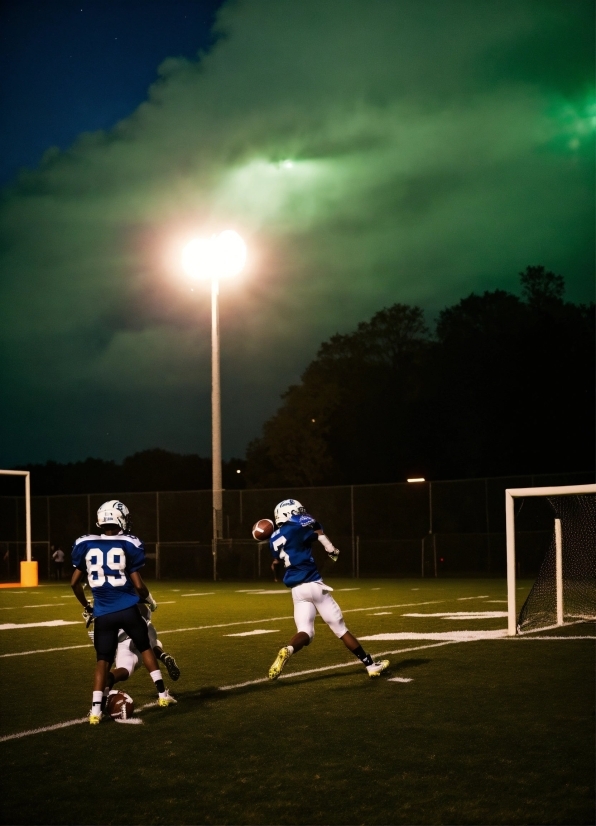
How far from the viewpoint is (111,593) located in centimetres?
745

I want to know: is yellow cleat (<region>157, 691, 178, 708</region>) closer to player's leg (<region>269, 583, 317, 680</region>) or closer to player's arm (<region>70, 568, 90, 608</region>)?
player's arm (<region>70, 568, 90, 608</region>)

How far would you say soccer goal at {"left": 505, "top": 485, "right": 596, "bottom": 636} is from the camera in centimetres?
1234

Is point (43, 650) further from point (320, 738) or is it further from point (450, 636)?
point (320, 738)

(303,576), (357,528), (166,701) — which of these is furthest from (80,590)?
(357,528)

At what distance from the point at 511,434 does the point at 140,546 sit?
37559 mm

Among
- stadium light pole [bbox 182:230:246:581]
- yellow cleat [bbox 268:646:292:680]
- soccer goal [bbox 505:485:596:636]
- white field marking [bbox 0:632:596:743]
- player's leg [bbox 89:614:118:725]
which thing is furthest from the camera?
stadium light pole [bbox 182:230:246:581]

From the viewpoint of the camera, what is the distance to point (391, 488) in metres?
33.4

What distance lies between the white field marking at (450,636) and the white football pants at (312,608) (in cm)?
339

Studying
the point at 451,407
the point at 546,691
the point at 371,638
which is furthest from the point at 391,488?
the point at 546,691

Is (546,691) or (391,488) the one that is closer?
(546,691)

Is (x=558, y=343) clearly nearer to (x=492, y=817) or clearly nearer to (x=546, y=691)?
(x=546, y=691)

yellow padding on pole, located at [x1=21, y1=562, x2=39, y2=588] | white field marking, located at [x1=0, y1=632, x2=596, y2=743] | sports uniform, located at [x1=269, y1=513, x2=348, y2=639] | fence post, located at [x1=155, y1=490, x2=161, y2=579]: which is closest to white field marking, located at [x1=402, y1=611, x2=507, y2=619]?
white field marking, located at [x1=0, y1=632, x2=596, y2=743]

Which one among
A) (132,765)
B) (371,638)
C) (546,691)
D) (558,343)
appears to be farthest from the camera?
(558,343)

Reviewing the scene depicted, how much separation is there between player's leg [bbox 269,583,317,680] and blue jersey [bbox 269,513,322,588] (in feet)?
0.33
